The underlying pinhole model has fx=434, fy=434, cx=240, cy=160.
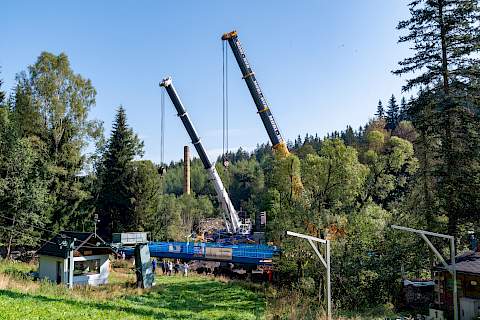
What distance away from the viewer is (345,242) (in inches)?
917

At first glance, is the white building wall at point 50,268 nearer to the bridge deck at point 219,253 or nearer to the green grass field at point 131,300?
the green grass field at point 131,300

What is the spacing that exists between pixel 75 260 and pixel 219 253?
11.0m

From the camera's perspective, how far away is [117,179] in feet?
146

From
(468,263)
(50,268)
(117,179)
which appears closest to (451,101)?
(468,263)

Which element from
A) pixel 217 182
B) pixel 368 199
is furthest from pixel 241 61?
pixel 368 199

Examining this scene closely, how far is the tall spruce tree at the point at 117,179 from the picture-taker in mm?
43497

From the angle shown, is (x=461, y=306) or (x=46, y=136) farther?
(x=46, y=136)

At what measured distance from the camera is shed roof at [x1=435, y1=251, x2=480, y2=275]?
17516mm

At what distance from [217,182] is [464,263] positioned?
2823 cm

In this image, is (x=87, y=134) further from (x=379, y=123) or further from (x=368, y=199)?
(x=379, y=123)

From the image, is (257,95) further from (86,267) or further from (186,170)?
(186,170)

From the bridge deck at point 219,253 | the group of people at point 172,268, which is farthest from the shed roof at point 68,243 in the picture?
the bridge deck at point 219,253

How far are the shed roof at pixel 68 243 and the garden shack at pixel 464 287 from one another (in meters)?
18.6

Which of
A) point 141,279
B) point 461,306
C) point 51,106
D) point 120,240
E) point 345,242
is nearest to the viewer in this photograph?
point 461,306
